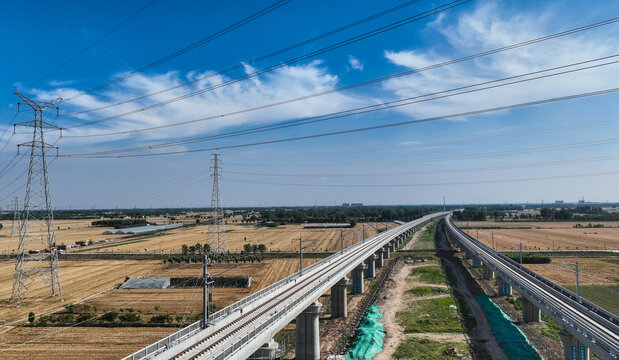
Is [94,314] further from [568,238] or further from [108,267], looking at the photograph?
[568,238]

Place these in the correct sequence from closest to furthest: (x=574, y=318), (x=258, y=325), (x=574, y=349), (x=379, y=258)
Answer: (x=258, y=325) < (x=574, y=349) < (x=574, y=318) < (x=379, y=258)

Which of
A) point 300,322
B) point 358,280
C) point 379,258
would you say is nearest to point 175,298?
point 300,322

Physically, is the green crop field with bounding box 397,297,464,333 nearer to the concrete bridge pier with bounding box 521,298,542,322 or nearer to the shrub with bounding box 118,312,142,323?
the concrete bridge pier with bounding box 521,298,542,322

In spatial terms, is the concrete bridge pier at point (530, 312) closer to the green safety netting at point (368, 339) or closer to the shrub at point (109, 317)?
the green safety netting at point (368, 339)

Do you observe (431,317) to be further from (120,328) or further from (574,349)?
(120,328)

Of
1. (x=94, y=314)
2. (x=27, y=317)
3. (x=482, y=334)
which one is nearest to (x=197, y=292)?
(x=94, y=314)
